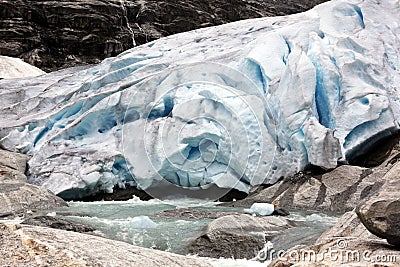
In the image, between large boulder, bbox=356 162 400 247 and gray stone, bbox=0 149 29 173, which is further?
gray stone, bbox=0 149 29 173

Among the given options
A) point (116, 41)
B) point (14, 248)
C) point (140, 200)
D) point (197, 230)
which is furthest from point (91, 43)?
point (14, 248)

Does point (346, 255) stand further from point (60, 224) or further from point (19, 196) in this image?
point (19, 196)

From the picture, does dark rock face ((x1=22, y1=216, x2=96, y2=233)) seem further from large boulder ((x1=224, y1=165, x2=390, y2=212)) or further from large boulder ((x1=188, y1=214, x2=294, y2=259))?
large boulder ((x1=224, y1=165, x2=390, y2=212))

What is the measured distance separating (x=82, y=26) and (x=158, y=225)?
22812 millimetres

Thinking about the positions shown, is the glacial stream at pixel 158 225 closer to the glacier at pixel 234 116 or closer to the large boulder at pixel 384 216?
the glacier at pixel 234 116

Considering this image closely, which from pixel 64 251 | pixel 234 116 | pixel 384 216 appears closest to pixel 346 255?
pixel 384 216

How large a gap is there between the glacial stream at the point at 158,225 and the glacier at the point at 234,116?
102cm

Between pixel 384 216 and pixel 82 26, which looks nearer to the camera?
pixel 384 216

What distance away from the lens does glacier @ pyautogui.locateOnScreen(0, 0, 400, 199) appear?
891cm

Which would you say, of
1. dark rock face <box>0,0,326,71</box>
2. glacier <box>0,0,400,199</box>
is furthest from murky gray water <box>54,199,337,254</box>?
dark rock face <box>0,0,326,71</box>

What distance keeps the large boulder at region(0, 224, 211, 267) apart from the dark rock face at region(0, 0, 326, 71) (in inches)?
960

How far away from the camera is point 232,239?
4.98 metres

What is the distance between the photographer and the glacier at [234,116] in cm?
891

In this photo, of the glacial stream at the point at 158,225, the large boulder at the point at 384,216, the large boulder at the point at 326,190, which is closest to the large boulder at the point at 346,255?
the large boulder at the point at 384,216
